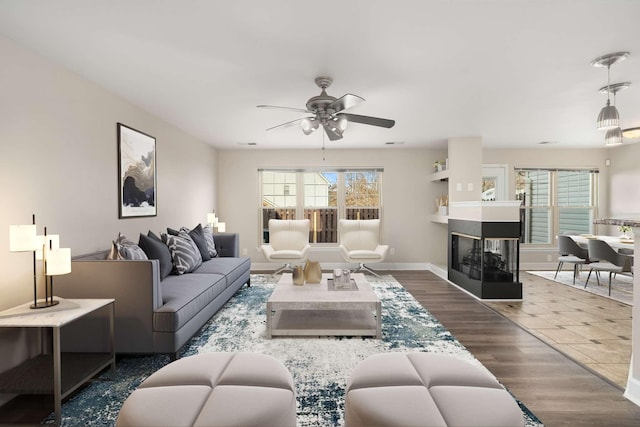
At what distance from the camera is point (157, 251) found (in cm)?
336

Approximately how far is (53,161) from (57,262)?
101cm

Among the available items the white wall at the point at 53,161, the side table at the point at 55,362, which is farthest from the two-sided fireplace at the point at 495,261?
the white wall at the point at 53,161

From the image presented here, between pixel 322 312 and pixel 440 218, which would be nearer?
pixel 322 312

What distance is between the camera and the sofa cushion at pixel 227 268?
12.4 ft

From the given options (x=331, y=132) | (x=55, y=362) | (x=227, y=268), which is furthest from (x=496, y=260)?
(x=55, y=362)

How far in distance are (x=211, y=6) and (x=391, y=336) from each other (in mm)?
2959

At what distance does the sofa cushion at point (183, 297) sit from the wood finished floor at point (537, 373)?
94.6 inches

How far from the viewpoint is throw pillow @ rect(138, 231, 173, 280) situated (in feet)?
Answer: 10.9

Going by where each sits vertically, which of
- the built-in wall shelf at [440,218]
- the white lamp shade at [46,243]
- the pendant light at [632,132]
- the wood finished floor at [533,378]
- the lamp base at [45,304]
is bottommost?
the wood finished floor at [533,378]

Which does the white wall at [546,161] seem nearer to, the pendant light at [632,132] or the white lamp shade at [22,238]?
the pendant light at [632,132]

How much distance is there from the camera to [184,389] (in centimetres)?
137

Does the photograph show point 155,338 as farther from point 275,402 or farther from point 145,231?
point 145,231

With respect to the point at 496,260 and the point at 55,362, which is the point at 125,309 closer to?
the point at 55,362

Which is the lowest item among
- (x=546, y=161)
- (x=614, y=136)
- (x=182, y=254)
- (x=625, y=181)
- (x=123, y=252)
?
(x=182, y=254)
